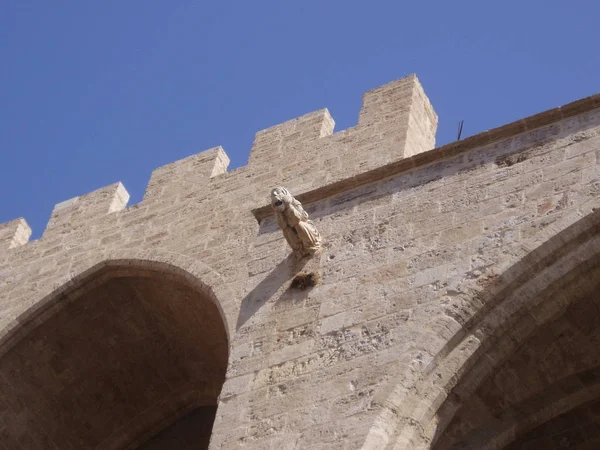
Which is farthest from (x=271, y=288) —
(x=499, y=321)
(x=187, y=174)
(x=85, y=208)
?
(x=85, y=208)

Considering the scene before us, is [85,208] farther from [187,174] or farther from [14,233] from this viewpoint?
[187,174]

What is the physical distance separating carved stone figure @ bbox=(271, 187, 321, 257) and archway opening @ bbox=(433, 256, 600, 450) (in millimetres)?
1541

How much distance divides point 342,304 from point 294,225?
31.2 inches

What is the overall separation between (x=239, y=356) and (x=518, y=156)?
2.01 metres

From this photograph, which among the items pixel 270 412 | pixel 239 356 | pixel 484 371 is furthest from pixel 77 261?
pixel 484 371

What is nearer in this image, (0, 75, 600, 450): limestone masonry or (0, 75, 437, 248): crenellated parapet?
(0, 75, 600, 450): limestone masonry

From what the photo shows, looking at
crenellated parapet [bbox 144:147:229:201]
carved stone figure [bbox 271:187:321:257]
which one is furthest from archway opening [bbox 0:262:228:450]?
carved stone figure [bbox 271:187:321:257]

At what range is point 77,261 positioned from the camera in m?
10.4

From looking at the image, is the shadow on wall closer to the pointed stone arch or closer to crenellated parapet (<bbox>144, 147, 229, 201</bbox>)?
the pointed stone arch

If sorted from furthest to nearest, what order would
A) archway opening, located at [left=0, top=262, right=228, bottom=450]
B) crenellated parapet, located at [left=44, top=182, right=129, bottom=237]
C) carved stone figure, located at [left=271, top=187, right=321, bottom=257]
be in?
crenellated parapet, located at [left=44, top=182, right=129, bottom=237] < archway opening, located at [left=0, top=262, right=228, bottom=450] < carved stone figure, located at [left=271, top=187, right=321, bottom=257]

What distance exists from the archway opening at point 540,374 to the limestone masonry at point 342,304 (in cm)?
1

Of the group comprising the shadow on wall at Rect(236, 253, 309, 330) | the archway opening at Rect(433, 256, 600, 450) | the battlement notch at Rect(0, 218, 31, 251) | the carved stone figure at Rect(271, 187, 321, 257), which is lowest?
the archway opening at Rect(433, 256, 600, 450)

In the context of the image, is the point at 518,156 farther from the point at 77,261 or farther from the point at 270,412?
the point at 77,261

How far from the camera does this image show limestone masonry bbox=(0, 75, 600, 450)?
7.00 metres
